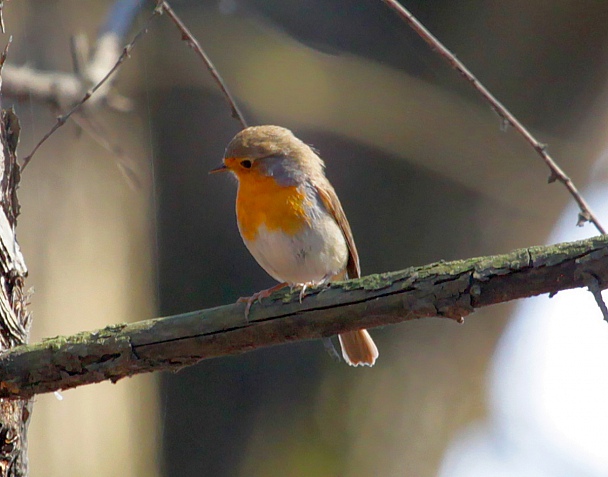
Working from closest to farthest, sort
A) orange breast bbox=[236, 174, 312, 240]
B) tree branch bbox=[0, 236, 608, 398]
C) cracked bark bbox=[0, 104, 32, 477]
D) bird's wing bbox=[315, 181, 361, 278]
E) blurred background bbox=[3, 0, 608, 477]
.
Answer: tree branch bbox=[0, 236, 608, 398]
cracked bark bbox=[0, 104, 32, 477]
orange breast bbox=[236, 174, 312, 240]
bird's wing bbox=[315, 181, 361, 278]
blurred background bbox=[3, 0, 608, 477]

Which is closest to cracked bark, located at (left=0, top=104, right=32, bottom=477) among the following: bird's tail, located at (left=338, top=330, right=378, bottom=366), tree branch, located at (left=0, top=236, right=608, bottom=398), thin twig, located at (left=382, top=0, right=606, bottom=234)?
tree branch, located at (left=0, top=236, right=608, bottom=398)

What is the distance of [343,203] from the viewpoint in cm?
449

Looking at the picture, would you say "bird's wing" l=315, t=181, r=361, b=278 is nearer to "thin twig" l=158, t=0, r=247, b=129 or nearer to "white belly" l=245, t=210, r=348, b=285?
"white belly" l=245, t=210, r=348, b=285

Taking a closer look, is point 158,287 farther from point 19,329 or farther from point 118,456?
point 19,329

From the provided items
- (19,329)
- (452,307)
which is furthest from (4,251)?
(452,307)

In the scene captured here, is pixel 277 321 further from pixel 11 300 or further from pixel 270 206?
pixel 270 206

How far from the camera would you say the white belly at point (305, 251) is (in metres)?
3.21

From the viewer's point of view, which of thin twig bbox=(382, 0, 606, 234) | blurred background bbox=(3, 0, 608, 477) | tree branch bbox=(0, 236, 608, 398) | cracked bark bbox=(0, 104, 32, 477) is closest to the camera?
tree branch bbox=(0, 236, 608, 398)

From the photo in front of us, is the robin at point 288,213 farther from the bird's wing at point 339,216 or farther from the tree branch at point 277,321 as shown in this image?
the tree branch at point 277,321

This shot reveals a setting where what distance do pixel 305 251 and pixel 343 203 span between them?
1.28 m

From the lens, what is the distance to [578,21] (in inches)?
163

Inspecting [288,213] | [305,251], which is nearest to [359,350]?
[305,251]

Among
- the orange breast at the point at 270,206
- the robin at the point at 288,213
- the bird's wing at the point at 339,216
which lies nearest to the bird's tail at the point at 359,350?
the robin at the point at 288,213

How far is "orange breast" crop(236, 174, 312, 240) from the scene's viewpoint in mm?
3182
